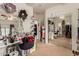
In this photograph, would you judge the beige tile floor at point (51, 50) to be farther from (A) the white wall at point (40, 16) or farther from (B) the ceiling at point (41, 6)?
(B) the ceiling at point (41, 6)

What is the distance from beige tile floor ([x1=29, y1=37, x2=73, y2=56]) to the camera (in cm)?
149

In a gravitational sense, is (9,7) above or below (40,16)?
above

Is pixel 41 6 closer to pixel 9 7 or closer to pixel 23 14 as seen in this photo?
pixel 23 14

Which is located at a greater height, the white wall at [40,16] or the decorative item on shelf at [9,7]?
the decorative item on shelf at [9,7]

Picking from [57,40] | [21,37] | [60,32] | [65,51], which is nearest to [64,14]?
[60,32]

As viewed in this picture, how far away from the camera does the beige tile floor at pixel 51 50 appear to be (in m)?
1.49

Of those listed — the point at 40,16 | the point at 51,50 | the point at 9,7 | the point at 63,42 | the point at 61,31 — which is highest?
the point at 9,7

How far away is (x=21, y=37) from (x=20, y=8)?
1.25ft

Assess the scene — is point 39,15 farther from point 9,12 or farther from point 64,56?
point 64,56

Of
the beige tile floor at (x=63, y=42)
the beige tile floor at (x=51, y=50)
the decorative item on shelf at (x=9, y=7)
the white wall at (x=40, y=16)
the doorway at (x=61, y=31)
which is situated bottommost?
the beige tile floor at (x=51, y=50)

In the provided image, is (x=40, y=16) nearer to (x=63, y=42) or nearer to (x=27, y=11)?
(x=27, y=11)

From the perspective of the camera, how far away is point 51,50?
149 centimetres

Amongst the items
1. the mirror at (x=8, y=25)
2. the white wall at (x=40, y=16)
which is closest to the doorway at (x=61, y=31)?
the white wall at (x=40, y=16)

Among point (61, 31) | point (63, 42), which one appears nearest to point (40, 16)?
point (61, 31)
